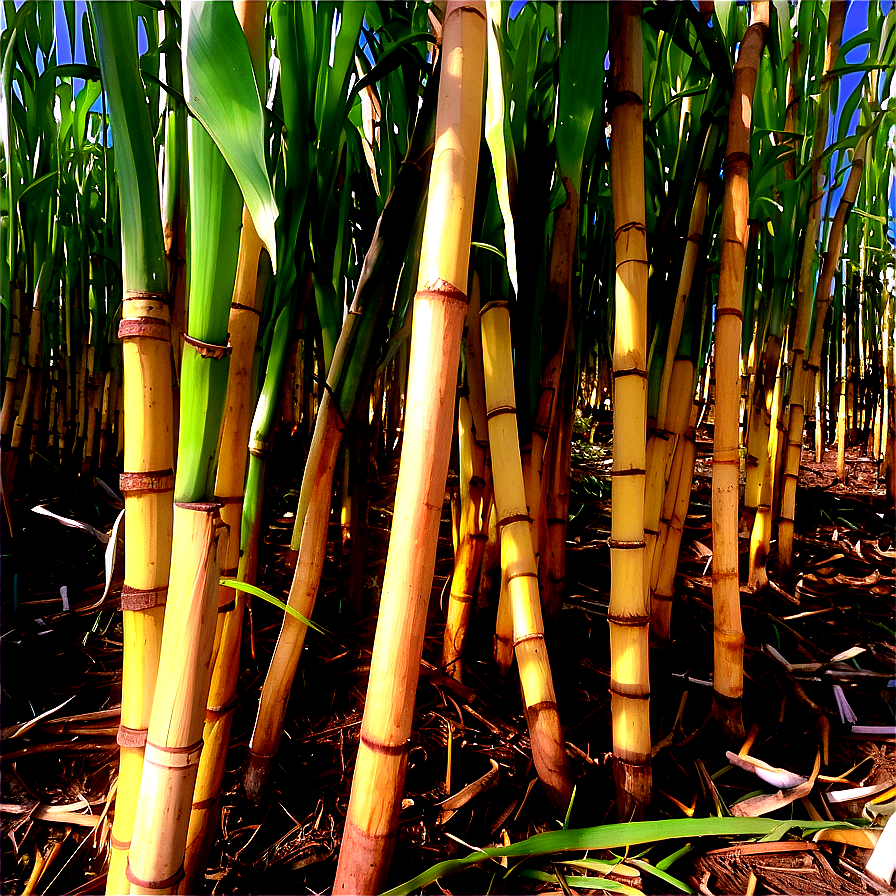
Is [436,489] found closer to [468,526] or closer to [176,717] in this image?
[176,717]

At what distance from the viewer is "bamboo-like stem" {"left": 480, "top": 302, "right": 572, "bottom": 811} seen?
1.71 feet

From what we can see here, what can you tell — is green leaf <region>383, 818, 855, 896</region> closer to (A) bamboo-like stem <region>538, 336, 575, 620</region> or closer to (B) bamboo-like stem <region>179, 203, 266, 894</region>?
(B) bamboo-like stem <region>179, 203, 266, 894</region>

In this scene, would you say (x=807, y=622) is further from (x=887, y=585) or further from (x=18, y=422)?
(x=18, y=422)

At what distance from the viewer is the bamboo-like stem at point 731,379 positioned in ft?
1.85

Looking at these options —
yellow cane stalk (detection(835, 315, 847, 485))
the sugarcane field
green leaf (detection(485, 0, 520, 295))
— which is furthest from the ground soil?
yellow cane stalk (detection(835, 315, 847, 485))

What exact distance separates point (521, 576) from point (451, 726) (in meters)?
0.24

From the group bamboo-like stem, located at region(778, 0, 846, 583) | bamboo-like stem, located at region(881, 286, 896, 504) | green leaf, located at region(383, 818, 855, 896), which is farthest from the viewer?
bamboo-like stem, located at region(881, 286, 896, 504)

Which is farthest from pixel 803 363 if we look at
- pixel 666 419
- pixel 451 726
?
pixel 451 726

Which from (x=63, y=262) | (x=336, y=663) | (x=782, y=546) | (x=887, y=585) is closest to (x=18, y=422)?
(x=63, y=262)

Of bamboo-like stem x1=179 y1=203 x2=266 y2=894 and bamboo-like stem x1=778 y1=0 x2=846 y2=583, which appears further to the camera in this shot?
bamboo-like stem x1=778 y1=0 x2=846 y2=583

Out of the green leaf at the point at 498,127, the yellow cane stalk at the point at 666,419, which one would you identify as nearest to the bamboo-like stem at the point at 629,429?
the yellow cane stalk at the point at 666,419

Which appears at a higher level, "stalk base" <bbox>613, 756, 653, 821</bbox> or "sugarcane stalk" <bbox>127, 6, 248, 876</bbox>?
"sugarcane stalk" <bbox>127, 6, 248, 876</bbox>

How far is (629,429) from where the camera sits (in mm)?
530

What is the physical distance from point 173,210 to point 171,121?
0.23 ft
